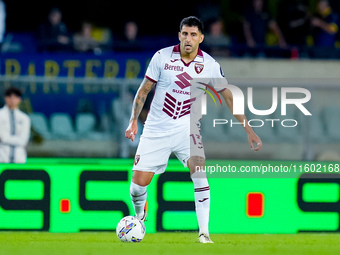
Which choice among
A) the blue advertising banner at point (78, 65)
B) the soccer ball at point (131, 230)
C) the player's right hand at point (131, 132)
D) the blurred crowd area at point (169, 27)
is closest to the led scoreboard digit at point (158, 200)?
the soccer ball at point (131, 230)

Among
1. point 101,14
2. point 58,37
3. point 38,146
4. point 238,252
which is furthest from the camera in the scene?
point 101,14

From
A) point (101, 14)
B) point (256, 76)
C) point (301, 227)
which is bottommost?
point (301, 227)

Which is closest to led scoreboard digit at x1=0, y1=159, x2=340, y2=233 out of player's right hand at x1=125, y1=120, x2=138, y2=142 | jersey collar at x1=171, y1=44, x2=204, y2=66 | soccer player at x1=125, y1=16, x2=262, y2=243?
soccer player at x1=125, y1=16, x2=262, y2=243

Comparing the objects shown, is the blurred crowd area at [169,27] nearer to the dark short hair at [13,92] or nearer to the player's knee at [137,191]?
the dark short hair at [13,92]

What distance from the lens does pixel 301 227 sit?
9.69 m

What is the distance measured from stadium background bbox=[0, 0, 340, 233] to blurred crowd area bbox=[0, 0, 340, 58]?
0.12 ft

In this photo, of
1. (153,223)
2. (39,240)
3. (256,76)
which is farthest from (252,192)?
(256,76)

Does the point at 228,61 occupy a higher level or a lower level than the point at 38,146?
higher

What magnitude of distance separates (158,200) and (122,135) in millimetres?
2506

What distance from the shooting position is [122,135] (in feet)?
39.4

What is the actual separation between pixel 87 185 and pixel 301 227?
251 centimetres

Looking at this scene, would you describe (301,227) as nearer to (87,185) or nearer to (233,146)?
(87,185)

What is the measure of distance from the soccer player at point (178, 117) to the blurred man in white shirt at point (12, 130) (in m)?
3.56

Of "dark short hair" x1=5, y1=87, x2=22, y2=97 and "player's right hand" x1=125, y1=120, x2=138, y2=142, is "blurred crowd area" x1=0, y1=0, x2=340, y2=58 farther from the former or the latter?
"player's right hand" x1=125, y1=120, x2=138, y2=142
